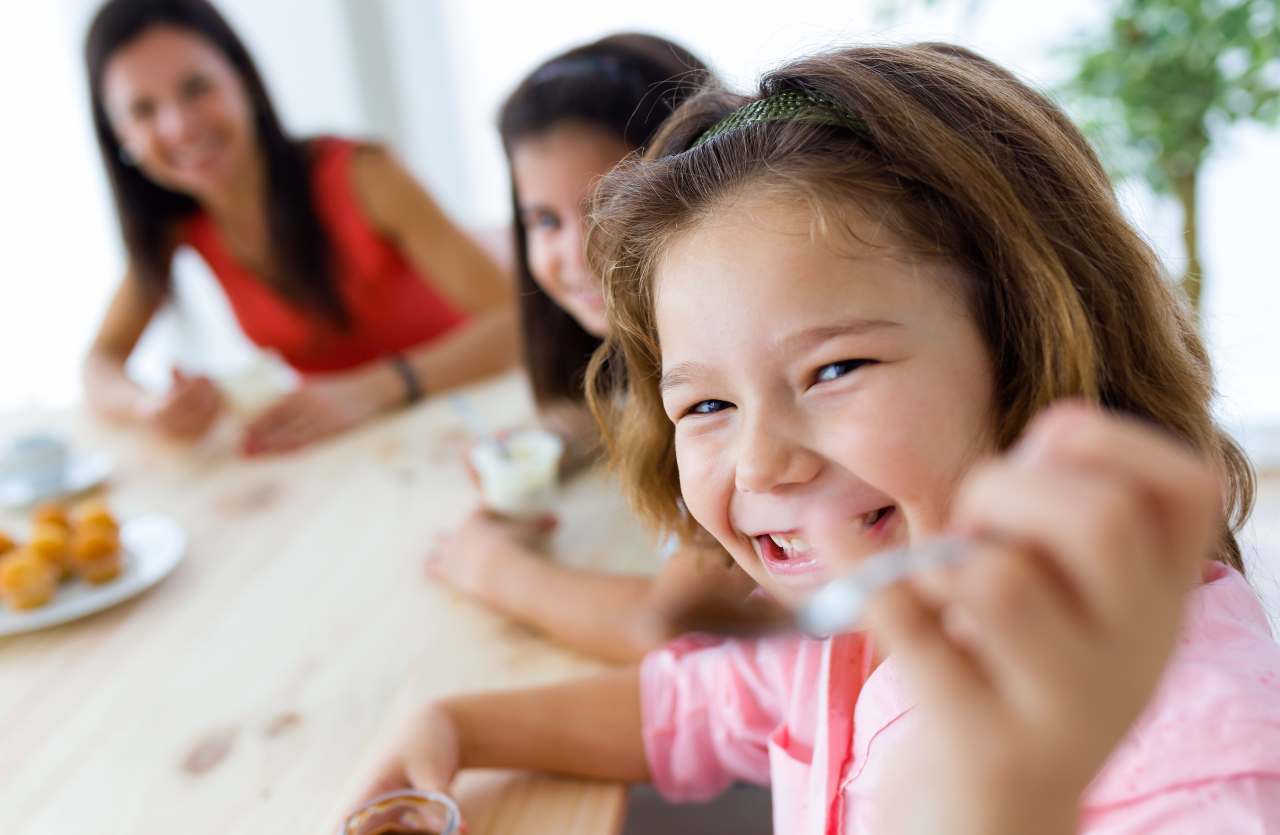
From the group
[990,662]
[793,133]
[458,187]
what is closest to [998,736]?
[990,662]

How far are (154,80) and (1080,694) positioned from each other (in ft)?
6.29

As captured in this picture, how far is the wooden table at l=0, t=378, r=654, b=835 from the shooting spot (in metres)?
0.89

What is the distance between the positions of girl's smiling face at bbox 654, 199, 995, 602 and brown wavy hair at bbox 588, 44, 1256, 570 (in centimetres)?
2

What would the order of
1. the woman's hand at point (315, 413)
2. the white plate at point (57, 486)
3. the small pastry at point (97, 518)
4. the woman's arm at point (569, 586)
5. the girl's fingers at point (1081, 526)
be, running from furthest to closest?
the woman's hand at point (315, 413) < the white plate at point (57, 486) < the small pastry at point (97, 518) < the woman's arm at point (569, 586) < the girl's fingers at point (1081, 526)

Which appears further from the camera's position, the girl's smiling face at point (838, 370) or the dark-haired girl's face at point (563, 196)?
the dark-haired girl's face at point (563, 196)

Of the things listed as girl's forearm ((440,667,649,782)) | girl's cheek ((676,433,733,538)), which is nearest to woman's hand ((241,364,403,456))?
girl's forearm ((440,667,649,782))

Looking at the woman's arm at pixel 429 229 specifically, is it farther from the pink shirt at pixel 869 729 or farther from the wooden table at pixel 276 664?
the pink shirt at pixel 869 729

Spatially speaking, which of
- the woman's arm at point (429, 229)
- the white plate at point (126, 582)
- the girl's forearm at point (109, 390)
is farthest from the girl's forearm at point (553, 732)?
the woman's arm at point (429, 229)

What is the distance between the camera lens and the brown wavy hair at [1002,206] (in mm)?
723

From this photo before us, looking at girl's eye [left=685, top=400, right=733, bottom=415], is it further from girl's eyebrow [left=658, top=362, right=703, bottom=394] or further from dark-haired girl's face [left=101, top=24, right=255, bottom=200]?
dark-haired girl's face [left=101, top=24, right=255, bottom=200]

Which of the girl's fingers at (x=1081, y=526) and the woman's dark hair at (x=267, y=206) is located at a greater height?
the girl's fingers at (x=1081, y=526)

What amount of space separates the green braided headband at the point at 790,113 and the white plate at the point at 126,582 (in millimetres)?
784

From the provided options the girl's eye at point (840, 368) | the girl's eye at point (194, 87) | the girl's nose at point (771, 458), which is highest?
the girl's eye at point (194, 87)

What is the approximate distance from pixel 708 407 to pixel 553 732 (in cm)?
30
